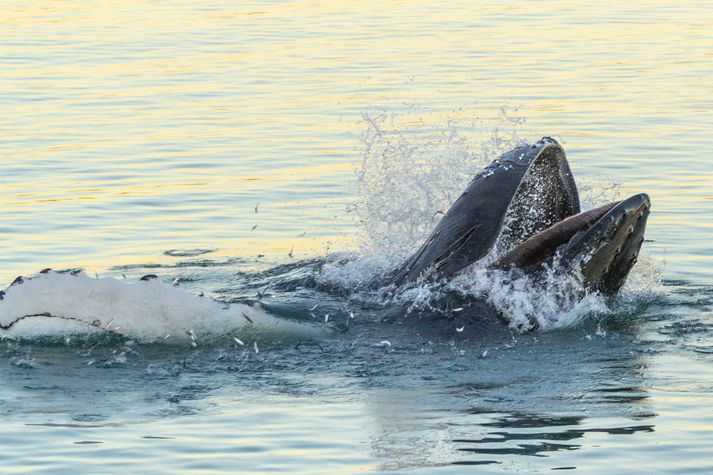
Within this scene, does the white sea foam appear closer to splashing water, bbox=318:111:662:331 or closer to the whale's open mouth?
splashing water, bbox=318:111:662:331

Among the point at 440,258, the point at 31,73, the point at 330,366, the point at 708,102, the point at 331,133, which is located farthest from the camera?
the point at 31,73

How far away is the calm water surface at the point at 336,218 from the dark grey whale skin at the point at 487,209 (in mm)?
545

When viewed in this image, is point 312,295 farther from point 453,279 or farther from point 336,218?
point 336,218

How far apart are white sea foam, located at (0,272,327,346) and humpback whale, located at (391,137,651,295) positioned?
1134mm

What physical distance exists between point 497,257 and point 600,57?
16326 millimetres

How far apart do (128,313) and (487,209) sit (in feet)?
8.75

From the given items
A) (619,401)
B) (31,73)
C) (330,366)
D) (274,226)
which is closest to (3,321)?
(330,366)

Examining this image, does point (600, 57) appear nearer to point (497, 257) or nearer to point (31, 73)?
point (31, 73)

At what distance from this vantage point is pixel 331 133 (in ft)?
68.6

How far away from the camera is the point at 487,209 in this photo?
11133 mm

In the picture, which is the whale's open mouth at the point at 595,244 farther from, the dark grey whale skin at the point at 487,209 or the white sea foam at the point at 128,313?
the white sea foam at the point at 128,313

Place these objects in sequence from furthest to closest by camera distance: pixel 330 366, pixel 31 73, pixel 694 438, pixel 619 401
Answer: pixel 31 73 → pixel 330 366 → pixel 619 401 → pixel 694 438

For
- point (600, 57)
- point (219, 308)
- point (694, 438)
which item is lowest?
point (694, 438)

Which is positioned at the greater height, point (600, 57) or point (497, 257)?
point (600, 57)
